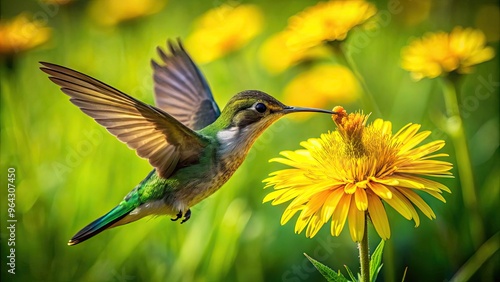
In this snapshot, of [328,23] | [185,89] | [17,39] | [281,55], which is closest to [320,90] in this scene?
[281,55]

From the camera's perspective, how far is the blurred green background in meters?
1.36

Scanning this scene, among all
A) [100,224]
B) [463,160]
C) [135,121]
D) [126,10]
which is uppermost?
[126,10]

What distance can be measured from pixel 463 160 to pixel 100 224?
71 cm

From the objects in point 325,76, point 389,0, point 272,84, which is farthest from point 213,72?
point 389,0

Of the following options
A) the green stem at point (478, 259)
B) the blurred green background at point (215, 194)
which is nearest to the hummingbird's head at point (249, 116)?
the blurred green background at point (215, 194)

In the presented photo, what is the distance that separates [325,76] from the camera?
156cm

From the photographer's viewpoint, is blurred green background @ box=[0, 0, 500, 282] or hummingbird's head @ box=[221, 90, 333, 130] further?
blurred green background @ box=[0, 0, 500, 282]

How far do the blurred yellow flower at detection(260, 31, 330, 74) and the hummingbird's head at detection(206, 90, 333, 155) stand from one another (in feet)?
2.01

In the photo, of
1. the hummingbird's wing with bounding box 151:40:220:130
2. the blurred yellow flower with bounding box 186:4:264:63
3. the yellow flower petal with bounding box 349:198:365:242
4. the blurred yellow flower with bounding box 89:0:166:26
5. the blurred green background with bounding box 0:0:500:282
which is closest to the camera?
the yellow flower petal with bounding box 349:198:365:242

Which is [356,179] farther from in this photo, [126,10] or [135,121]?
[126,10]

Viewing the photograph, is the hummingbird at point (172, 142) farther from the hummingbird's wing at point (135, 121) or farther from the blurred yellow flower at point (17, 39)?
the blurred yellow flower at point (17, 39)

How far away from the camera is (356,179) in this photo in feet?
2.64

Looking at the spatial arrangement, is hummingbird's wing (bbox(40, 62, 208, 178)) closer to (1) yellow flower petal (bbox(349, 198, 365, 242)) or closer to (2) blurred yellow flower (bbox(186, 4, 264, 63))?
(1) yellow flower petal (bbox(349, 198, 365, 242))

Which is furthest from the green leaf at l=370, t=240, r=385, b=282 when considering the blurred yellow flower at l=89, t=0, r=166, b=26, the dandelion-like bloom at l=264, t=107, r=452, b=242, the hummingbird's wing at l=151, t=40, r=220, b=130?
the blurred yellow flower at l=89, t=0, r=166, b=26
